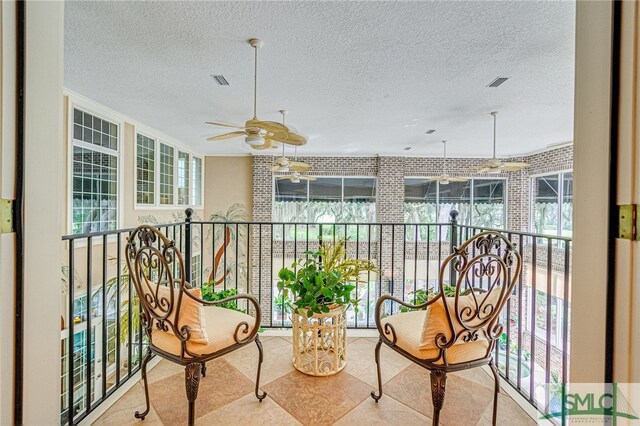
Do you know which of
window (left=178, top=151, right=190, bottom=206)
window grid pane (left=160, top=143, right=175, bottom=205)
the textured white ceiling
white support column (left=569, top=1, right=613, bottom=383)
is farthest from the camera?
window (left=178, top=151, right=190, bottom=206)

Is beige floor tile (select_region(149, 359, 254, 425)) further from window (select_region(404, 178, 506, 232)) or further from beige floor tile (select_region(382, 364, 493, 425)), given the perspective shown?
window (select_region(404, 178, 506, 232))

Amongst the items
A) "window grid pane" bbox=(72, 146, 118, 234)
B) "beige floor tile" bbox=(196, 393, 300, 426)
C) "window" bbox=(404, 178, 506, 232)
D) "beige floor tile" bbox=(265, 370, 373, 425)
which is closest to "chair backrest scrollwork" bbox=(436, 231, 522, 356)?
"beige floor tile" bbox=(265, 370, 373, 425)

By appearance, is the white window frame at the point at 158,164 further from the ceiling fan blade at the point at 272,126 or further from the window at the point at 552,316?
the window at the point at 552,316

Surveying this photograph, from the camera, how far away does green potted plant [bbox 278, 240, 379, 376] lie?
1832mm

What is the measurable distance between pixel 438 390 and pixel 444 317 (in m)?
0.33

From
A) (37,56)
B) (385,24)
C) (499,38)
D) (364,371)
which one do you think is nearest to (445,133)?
(499,38)

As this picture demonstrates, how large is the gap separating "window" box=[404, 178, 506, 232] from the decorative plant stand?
20.2 ft

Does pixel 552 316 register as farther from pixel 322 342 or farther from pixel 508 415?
pixel 322 342

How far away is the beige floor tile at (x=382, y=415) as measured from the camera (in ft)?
4.81

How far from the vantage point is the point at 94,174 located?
4141mm

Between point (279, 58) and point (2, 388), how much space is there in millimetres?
2754

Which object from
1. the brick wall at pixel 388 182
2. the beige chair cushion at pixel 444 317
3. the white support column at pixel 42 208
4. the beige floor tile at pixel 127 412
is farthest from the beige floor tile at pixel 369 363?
the brick wall at pixel 388 182

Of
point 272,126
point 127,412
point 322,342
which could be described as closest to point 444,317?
point 322,342

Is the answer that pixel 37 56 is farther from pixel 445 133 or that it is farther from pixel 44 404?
pixel 445 133
